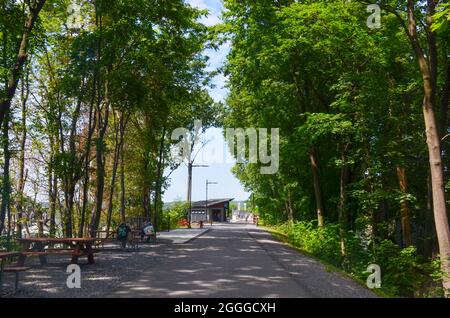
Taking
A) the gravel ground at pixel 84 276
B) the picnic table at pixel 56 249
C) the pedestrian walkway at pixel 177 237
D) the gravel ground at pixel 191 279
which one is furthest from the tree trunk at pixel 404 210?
the picnic table at pixel 56 249

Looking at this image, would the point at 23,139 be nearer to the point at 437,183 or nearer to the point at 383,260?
the point at 383,260

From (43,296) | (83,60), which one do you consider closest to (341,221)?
(83,60)

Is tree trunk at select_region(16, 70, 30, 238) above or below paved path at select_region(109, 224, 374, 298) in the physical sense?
above

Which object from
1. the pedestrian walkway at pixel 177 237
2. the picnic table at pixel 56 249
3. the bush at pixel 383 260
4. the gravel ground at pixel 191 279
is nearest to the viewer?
the gravel ground at pixel 191 279

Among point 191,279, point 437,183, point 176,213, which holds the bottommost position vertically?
point 176,213

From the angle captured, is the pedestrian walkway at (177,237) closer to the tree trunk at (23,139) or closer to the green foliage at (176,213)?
the tree trunk at (23,139)

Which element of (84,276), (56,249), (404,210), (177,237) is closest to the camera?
(84,276)

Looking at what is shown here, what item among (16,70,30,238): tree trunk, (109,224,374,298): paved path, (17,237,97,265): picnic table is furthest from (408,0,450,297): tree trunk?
(16,70,30,238): tree trunk

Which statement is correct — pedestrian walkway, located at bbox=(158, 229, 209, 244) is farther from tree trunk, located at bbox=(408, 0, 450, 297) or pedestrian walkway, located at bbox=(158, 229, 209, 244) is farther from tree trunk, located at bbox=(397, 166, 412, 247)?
tree trunk, located at bbox=(408, 0, 450, 297)

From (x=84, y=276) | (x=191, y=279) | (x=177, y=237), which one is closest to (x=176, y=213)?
(x=177, y=237)

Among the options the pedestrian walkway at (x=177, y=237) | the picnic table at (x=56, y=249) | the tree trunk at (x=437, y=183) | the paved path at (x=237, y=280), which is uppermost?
the tree trunk at (x=437, y=183)

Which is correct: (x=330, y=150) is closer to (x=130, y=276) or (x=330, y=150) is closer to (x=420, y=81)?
(x=420, y=81)

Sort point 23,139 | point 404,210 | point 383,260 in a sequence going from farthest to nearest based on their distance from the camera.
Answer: point 404,210 → point 23,139 → point 383,260

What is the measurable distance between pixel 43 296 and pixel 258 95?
18464 millimetres
